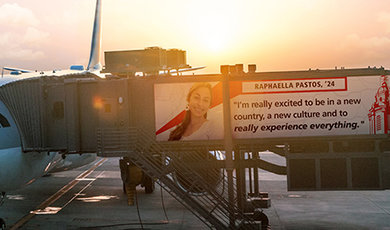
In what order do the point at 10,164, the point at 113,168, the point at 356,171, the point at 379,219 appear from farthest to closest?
the point at 113,168, the point at 379,219, the point at 10,164, the point at 356,171

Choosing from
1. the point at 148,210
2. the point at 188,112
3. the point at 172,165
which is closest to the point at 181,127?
the point at 188,112

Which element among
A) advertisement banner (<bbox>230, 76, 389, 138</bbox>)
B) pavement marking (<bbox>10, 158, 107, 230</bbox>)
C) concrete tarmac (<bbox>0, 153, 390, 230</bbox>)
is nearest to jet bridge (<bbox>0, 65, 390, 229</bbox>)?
advertisement banner (<bbox>230, 76, 389, 138</bbox>)

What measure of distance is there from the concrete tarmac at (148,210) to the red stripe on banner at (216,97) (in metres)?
4.72

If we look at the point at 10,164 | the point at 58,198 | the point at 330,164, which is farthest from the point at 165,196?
the point at 330,164

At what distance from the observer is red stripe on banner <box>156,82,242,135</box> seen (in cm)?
2008

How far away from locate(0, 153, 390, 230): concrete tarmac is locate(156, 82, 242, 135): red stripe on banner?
15.5 ft

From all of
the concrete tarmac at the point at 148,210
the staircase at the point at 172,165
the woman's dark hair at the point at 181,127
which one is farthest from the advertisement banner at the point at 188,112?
the concrete tarmac at the point at 148,210

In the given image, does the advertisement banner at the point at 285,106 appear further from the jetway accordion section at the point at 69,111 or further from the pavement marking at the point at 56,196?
the pavement marking at the point at 56,196

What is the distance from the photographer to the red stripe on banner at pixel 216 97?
2008 centimetres

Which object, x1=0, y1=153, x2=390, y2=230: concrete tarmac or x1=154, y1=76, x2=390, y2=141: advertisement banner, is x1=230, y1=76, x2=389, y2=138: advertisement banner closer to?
x1=154, y1=76, x2=390, y2=141: advertisement banner

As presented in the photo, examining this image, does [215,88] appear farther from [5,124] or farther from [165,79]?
[5,124]

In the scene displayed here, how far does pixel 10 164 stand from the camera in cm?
2183

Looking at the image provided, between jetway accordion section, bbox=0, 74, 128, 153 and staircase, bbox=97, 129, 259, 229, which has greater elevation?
jetway accordion section, bbox=0, 74, 128, 153

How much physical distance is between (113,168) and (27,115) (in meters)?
24.3
